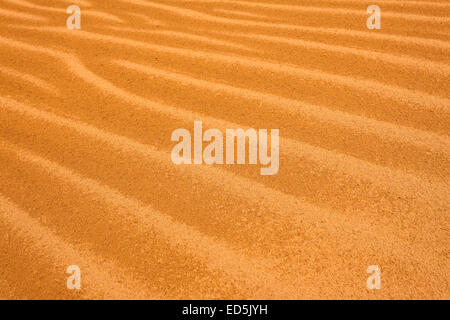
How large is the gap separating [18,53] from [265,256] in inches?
61.5

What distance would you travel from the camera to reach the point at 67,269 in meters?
0.92

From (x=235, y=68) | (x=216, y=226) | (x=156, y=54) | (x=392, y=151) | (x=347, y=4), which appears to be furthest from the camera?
(x=347, y=4)

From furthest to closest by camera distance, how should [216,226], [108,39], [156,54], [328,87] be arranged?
[108,39]
[156,54]
[328,87]
[216,226]

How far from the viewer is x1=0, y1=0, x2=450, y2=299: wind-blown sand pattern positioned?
35.8 inches

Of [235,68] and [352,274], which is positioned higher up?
[235,68]

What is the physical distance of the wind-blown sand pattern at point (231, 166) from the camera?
0.91 meters

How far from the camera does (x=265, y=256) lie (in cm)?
93

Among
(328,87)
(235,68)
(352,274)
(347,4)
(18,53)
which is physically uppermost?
(347,4)

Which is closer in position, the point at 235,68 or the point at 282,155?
the point at 282,155

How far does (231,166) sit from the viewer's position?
1.18 meters

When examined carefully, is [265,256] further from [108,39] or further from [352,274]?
[108,39]

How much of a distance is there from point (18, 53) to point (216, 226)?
141 cm

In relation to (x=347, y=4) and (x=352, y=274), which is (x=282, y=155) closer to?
(x=352, y=274)

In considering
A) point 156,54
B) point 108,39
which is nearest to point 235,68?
point 156,54
